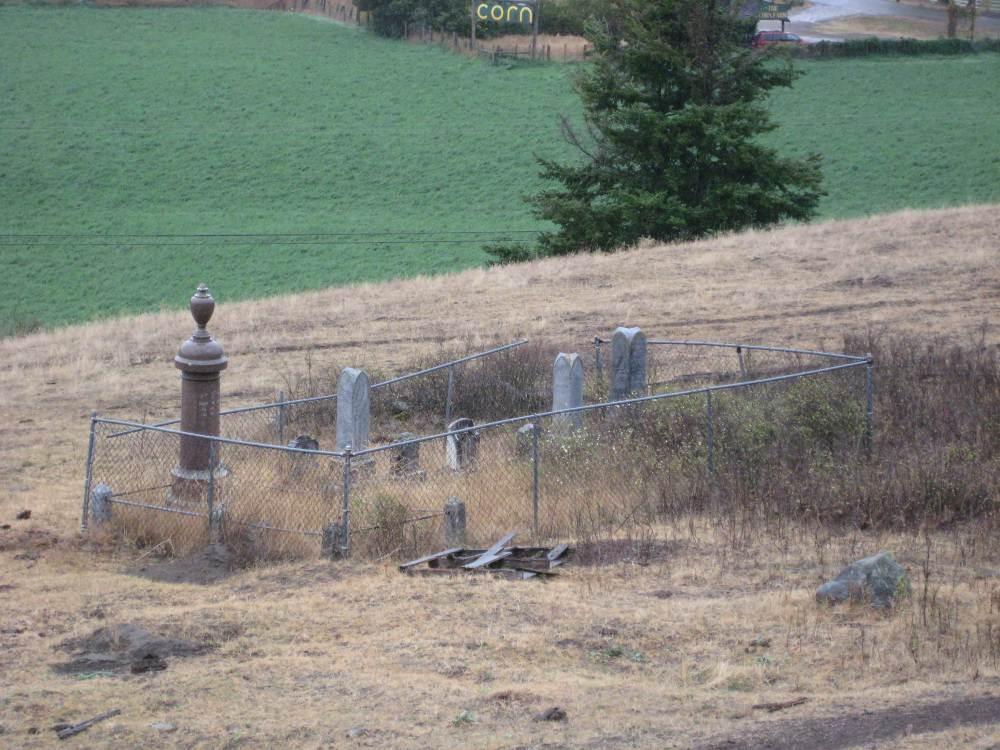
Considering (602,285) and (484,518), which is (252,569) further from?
(602,285)

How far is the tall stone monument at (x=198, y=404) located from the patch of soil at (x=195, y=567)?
1379mm

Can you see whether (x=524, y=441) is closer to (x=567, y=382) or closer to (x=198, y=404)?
(x=567, y=382)

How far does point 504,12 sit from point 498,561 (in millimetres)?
58913

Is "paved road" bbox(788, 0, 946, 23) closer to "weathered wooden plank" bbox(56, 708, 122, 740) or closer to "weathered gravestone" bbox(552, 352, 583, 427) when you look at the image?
"weathered gravestone" bbox(552, 352, 583, 427)

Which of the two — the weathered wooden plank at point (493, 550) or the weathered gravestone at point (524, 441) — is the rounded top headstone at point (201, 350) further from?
the weathered wooden plank at point (493, 550)

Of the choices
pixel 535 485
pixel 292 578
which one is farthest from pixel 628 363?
pixel 292 578

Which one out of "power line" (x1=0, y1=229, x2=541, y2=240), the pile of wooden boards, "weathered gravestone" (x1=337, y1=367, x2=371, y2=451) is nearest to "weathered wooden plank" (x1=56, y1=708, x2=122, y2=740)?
the pile of wooden boards

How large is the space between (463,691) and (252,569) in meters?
3.68

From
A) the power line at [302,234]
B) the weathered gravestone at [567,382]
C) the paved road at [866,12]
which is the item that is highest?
the paved road at [866,12]

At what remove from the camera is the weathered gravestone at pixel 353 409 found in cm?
1466

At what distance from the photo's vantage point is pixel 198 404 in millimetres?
12961

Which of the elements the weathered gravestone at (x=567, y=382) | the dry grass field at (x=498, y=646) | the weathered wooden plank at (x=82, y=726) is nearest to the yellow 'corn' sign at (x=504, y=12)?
the weathered gravestone at (x=567, y=382)

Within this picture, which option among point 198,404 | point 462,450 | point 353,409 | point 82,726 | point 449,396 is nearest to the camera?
point 82,726

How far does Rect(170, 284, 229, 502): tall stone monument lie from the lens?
41.9 ft
